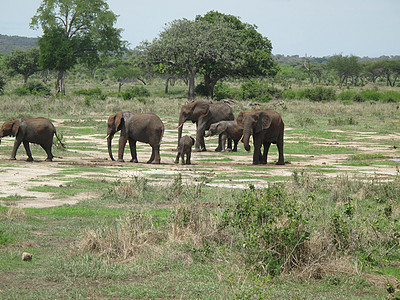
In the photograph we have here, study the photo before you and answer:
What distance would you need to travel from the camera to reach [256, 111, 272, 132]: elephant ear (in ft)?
62.5

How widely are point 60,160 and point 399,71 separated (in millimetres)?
84381

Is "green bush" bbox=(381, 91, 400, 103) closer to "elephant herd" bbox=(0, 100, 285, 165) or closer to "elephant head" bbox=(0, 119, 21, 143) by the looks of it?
"elephant herd" bbox=(0, 100, 285, 165)

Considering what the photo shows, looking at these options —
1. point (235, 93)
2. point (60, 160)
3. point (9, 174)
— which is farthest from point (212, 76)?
point (9, 174)

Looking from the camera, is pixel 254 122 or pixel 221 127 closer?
pixel 254 122

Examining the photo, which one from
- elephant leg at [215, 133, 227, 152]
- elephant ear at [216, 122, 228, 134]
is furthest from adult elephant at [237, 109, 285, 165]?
elephant leg at [215, 133, 227, 152]

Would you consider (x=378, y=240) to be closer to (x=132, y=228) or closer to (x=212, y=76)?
(x=132, y=228)

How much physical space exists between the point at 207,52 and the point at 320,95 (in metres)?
11.7

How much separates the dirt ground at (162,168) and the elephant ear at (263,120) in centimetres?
133

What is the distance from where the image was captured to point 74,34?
57.4m

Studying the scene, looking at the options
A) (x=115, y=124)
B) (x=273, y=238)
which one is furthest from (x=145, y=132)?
(x=273, y=238)

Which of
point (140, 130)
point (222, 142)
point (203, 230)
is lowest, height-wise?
point (222, 142)

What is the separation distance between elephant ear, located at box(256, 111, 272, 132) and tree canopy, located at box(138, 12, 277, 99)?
31.8 metres

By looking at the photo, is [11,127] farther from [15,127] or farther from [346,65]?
[346,65]

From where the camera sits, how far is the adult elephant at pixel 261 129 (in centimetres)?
1902
